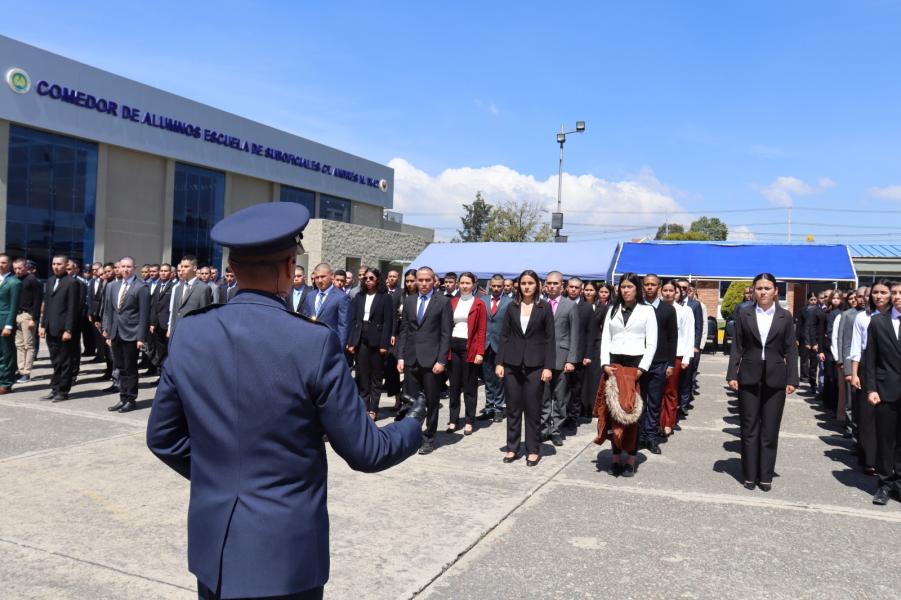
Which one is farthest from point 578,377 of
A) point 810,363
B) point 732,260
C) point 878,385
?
point 732,260

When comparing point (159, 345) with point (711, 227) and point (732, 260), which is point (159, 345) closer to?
point (732, 260)

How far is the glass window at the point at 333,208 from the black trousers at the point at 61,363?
88.2 feet

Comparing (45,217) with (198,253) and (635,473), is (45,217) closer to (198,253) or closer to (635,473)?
(198,253)

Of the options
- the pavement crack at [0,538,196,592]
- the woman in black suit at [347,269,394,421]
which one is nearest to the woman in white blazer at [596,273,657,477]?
the woman in black suit at [347,269,394,421]

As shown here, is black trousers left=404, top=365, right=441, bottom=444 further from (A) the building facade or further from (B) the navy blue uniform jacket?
(A) the building facade

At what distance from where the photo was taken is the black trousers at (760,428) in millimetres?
6188

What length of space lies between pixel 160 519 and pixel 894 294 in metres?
6.28

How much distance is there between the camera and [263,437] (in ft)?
6.00

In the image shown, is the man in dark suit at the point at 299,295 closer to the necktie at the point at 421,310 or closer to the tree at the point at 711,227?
the necktie at the point at 421,310

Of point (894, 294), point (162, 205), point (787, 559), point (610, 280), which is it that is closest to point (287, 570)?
point (787, 559)

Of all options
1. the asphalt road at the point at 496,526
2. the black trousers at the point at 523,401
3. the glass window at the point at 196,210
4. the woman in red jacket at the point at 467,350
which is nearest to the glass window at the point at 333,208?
the glass window at the point at 196,210

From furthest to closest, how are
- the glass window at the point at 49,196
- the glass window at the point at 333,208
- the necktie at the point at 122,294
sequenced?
the glass window at the point at 333,208, the glass window at the point at 49,196, the necktie at the point at 122,294

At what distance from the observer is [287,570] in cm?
182

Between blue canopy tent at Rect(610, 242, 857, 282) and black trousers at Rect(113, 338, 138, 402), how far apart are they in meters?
14.7
